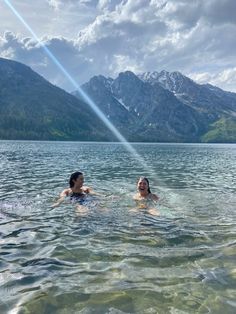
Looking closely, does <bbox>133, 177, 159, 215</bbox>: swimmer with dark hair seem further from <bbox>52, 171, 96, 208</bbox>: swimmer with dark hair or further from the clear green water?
<bbox>52, 171, 96, 208</bbox>: swimmer with dark hair

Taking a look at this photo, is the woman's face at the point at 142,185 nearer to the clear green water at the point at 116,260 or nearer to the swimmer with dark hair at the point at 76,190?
the clear green water at the point at 116,260

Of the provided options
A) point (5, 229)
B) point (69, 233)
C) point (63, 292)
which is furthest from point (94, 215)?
point (63, 292)

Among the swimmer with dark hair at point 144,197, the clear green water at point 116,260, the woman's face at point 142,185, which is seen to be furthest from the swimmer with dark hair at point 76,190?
the woman's face at point 142,185

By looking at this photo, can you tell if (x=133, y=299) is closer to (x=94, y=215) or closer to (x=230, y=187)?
(x=94, y=215)

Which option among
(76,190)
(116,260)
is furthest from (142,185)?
(116,260)

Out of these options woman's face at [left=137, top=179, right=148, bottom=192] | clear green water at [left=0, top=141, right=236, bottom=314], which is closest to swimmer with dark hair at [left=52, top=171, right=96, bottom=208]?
clear green water at [left=0, top=141, right=236, bottom=314]

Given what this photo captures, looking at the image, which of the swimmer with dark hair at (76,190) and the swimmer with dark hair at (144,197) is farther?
the swimmer with dark hair at (76,190)

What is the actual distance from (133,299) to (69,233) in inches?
269

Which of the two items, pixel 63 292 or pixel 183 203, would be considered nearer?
pixel 63 292

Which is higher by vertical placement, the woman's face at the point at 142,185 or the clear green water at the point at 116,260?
the woman's face at the point at 142,185

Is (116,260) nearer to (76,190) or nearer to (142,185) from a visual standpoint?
(142,185)

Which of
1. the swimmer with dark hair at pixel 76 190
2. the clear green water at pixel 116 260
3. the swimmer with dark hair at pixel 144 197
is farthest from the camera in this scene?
the swimmer with dark hair at pixel 76 190

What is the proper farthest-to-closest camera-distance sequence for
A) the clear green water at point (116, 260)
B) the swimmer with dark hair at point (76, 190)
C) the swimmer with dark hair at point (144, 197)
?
the swimmer with dark hair at point (76, 190)
the swimmer with dark hair at point (144, 197)
the clear green water at point (116, 260)

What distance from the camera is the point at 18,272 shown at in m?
10.3
